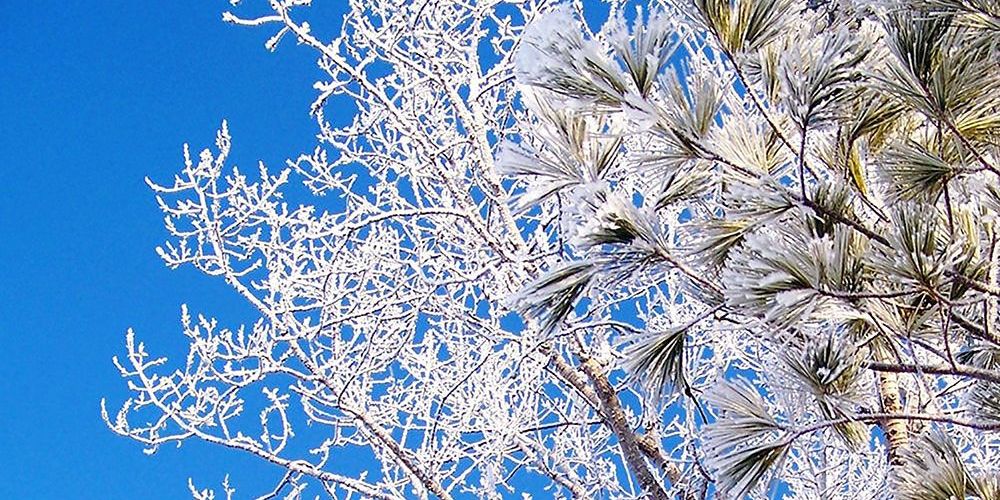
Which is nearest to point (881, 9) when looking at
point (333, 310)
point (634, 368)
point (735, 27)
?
point (735, 27)

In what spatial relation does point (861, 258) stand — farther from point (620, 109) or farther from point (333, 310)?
point (333, 310)


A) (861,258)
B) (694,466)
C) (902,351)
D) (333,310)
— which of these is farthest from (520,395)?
(861,258)

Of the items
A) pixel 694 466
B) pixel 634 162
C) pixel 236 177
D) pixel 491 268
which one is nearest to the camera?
pixel 634 162

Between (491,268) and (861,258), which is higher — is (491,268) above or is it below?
above

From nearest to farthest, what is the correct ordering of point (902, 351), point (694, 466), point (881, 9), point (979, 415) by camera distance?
point (881, 9)
point (979, 415)
point (902, 351)
point (694, 466)

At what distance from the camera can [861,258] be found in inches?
46.9

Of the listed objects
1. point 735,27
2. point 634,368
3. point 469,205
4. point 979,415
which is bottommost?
point 979,415

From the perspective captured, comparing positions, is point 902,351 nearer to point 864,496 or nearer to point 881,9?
point 881,9

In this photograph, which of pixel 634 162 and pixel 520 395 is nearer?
pixel 634 162

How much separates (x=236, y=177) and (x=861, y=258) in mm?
2516

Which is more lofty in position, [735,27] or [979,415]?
[735,27]

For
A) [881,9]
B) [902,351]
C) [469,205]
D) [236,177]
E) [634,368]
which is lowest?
[902,351]

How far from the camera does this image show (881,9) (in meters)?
1.14

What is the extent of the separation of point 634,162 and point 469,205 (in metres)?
1.60
